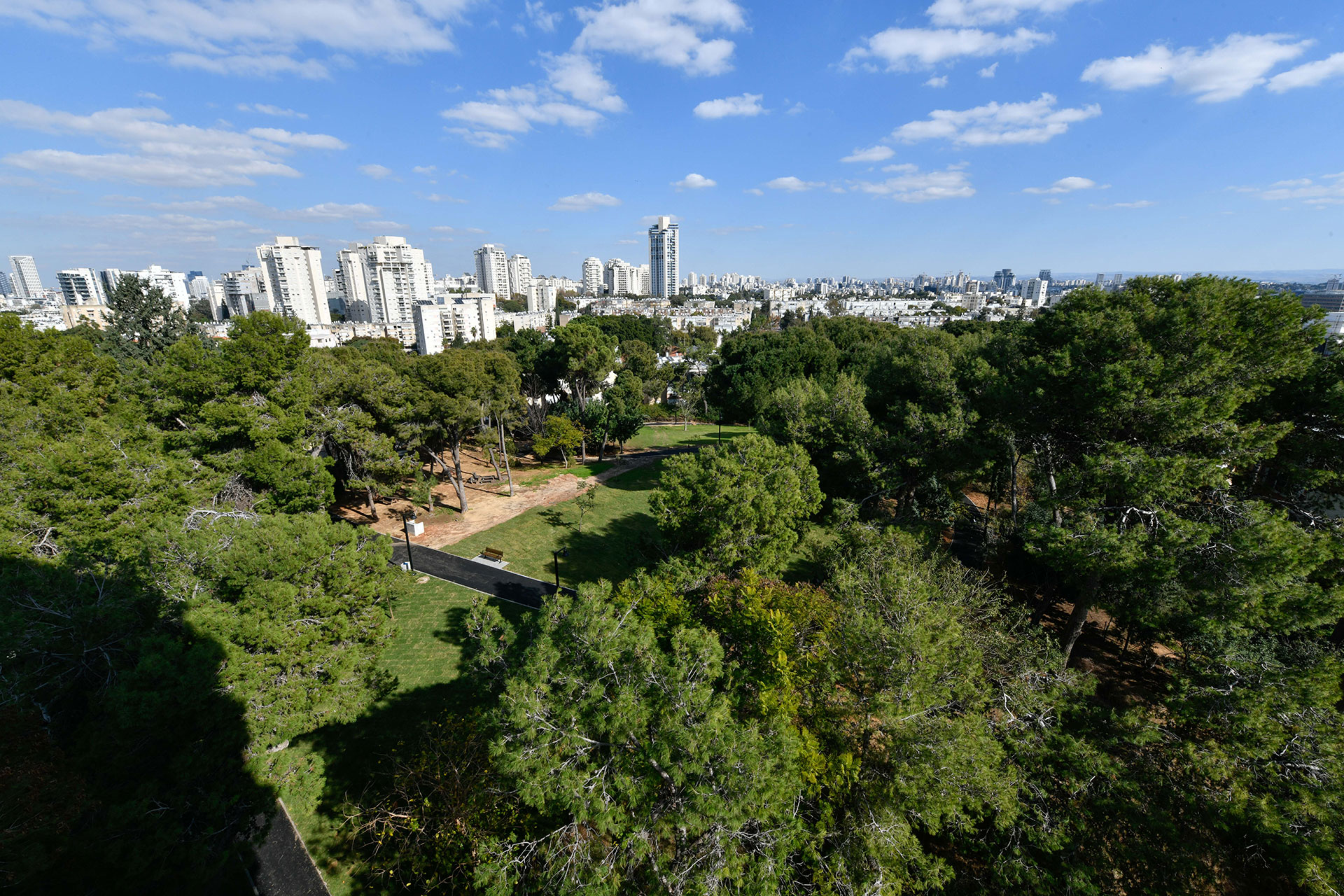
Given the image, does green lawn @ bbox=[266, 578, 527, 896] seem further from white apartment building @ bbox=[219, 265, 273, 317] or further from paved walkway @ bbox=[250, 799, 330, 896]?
white apartment building @ bbox=[219, 265, 273, 317]

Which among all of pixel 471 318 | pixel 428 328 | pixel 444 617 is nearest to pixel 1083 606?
pixel 444 617

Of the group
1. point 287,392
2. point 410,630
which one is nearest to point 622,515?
point 410,630

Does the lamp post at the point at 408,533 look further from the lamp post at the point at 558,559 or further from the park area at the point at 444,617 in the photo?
the lamp post at the point at 558,559

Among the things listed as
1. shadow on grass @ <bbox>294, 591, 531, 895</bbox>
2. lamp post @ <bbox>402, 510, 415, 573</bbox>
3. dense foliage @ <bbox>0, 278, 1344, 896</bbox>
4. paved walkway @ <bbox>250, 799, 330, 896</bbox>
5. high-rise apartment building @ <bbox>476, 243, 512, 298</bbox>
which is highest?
high-rise apartment building @ <bbox>476, 243, 512, 298</bbox>

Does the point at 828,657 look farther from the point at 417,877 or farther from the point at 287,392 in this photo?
the point at 287,392

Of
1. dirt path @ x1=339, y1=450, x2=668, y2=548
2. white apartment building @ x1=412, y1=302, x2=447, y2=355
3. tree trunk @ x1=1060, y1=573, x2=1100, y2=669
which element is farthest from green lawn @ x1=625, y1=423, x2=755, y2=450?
white apartment building @ x1=412, y1=302, x2=447, y2=355
